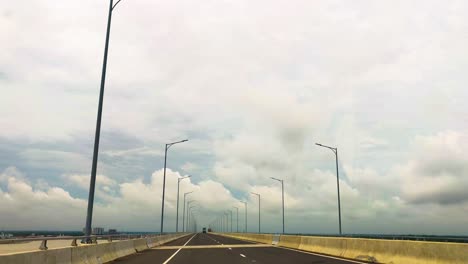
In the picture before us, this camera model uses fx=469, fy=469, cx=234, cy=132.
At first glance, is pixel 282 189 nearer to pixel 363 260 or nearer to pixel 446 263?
pixel 363 260

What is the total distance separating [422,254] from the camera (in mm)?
15797

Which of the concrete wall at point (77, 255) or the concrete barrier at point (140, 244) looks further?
the concrete barrier at point (140, 244)

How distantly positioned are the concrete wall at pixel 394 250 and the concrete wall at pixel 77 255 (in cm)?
1156

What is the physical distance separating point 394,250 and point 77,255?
11794 mm

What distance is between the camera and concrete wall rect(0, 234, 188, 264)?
1071 centimetres

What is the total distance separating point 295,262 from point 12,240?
40.9ft

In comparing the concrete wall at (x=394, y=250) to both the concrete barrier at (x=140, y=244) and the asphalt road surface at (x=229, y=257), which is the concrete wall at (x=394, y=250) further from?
the concrete barrier at (x=140, y=244)

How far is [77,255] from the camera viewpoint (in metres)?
15.9

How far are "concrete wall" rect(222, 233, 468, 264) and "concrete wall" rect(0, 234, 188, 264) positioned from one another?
37.9ft

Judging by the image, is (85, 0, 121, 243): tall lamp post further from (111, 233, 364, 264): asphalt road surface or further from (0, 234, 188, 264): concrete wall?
(111, 233, 364, 264): asphalt road surface

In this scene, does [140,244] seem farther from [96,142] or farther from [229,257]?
[96,142]

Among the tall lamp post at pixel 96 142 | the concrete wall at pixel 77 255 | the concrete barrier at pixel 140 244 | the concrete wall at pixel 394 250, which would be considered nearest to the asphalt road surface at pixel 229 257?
the concrete wall at pixel 77 255

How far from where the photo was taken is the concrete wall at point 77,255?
1071 centimetres

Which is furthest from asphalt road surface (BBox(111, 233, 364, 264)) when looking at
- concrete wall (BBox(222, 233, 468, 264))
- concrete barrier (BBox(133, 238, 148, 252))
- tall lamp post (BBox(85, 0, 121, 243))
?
tall lamp post (BBox(85, 0, 121, 243))
